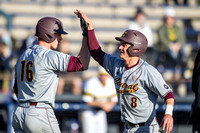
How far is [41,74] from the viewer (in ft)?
15.1

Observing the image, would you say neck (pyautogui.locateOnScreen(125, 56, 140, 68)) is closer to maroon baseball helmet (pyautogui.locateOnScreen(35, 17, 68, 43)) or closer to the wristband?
the wristband

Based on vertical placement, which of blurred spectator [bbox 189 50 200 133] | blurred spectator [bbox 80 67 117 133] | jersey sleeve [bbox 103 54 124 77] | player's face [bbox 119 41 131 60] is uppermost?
player's face [bbox 119 41 131 60]

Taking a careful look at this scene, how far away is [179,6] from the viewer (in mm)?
13305

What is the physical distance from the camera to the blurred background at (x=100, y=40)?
28.5 ft

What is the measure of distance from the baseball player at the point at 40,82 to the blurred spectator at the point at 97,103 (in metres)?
3.87

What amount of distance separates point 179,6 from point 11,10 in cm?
545

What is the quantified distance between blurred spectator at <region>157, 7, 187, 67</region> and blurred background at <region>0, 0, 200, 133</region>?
1.0 inches

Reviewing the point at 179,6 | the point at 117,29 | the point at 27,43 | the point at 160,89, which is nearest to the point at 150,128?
the point at 160,89

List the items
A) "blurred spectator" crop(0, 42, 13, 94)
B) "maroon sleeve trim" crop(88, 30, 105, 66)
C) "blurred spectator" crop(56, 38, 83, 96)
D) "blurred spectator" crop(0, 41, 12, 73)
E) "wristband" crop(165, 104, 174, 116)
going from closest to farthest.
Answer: "wristband" crop(165, 104, 174, 116) → "maroon sleeve trim" crop(88, 30, 105, 66) → "blurred spectator" crop(56, 38, 83, 96) → "blurred spectator" crop(0, 42, 13, 94) → "blurred spectator" crop(0, 41, 12, 73)

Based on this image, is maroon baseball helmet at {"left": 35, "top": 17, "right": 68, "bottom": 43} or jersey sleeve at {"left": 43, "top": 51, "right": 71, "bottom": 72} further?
maroon baseball helmet at {"left": 35, "top": 17, "right": 68, "bottom": 43}

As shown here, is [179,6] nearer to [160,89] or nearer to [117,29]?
[117,29]

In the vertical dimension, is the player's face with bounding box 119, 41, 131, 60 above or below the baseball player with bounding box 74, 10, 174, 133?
above

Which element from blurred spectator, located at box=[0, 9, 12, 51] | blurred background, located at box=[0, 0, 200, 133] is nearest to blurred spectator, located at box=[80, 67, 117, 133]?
blurred background, located at box=[0, 0, 200, 133]

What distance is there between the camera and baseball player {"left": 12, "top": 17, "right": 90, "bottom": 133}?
456 centimetres
